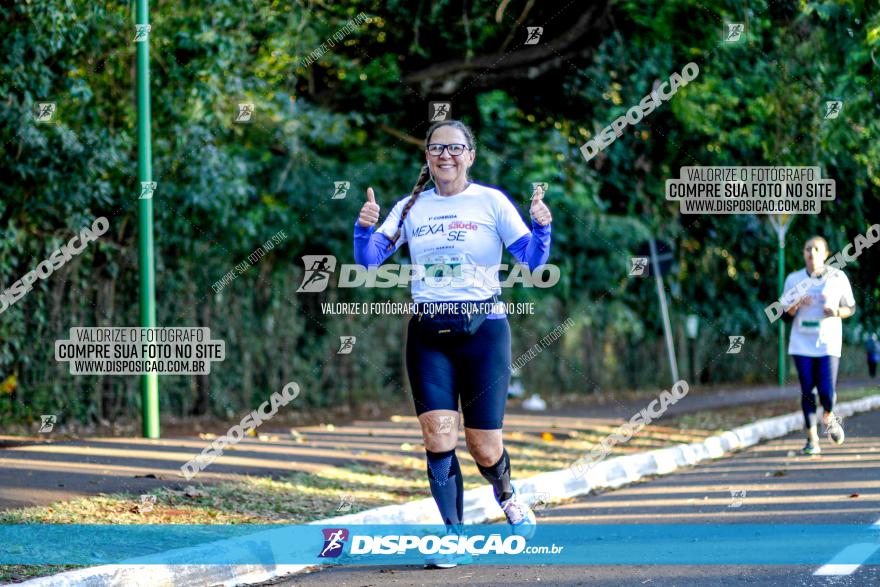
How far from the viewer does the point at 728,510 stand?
27.4 feet

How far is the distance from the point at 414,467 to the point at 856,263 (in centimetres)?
1066

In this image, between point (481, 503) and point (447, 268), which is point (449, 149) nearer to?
point (447, 268)

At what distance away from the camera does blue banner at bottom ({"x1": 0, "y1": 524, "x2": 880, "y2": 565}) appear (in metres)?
6.38

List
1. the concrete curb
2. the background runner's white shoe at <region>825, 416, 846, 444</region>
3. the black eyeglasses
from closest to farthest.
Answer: the concrete curb → the black eyeglasses → the background runner's white shoe at <region>825, 416, 846, 444</region>

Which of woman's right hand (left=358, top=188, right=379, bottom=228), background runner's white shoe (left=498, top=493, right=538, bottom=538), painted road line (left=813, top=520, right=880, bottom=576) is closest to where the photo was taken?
painted road line (left=813, top=520, right=880, bottom=576)

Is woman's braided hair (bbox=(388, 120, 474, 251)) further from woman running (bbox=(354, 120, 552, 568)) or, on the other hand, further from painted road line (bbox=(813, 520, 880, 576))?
painted road line (bbox=(813, 520, 880, 576))

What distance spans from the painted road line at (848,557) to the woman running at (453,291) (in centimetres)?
168

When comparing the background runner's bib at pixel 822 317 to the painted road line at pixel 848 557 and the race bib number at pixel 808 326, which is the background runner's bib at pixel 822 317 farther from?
the painted road line at pixel 848 557

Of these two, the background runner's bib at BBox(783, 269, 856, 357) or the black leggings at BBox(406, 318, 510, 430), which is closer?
the black leggings at BBox(406, 318, 510, 430)

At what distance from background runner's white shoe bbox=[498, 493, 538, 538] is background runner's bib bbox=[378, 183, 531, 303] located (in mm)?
1099

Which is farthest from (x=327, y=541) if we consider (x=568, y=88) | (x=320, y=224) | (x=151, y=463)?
(x=568, y=88)

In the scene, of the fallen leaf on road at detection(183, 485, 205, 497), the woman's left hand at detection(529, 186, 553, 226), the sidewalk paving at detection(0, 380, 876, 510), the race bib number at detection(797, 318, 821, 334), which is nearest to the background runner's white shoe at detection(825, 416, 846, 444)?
the race bib number at detection(797, 318, 821, 334)

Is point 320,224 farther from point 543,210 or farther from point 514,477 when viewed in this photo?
point 543,210

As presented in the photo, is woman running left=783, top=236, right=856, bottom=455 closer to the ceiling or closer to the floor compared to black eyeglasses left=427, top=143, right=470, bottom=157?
closer to the floor
